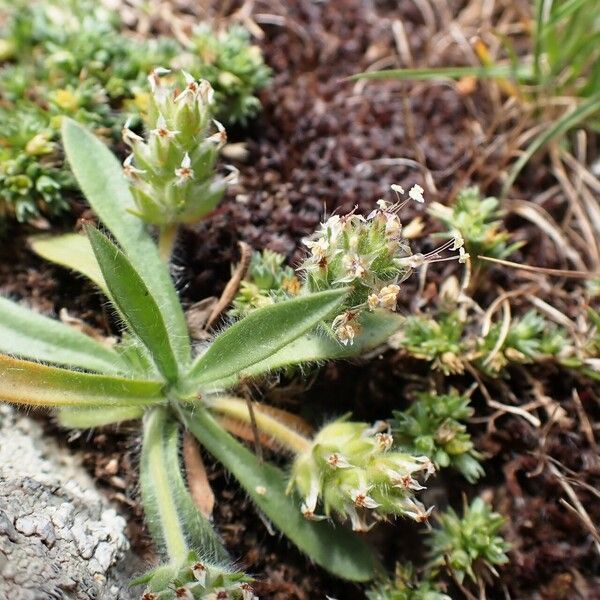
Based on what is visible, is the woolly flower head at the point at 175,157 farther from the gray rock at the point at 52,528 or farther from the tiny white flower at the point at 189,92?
the gray rock at the point at 52,528

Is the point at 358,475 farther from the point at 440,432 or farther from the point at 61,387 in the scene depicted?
the point at 61,387

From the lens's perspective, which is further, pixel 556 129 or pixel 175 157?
pixel 556 129

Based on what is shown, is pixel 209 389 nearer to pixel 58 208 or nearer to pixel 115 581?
pixel 115 581

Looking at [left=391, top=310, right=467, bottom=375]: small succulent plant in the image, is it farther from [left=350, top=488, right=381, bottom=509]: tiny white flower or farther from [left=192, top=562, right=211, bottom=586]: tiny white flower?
[left=192, top=562, right=211, bottom=586]: tiny white flower

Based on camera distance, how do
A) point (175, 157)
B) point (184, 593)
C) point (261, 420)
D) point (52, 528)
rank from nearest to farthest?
point (184, 593) < point (52, 528) < point (175, 157) < point (261, 420)

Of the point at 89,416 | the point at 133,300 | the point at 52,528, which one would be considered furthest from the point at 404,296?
the point at 52,528

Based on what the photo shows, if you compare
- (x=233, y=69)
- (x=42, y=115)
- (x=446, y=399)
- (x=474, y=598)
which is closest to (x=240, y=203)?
(x=233, y=69)
